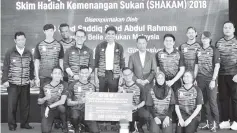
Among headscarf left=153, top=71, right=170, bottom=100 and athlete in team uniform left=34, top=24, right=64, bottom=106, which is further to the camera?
athlete in team uniform left=34, top=24, right=64, bottom=106

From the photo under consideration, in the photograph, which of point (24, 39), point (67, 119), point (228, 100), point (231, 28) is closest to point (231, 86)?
point (228, 100)

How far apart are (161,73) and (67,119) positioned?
1.61 meters

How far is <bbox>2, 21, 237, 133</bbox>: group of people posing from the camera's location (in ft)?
18.7

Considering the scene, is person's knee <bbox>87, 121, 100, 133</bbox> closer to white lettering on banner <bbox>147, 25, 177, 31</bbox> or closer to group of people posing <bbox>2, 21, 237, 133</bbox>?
group of people posing <bbox>2, 21, 237, 133</bbox>

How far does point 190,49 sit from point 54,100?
2256 mm

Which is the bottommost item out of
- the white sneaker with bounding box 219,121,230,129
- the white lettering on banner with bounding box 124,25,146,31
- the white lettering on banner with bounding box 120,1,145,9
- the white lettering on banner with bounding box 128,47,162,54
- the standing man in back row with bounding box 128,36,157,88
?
the white sneaker with bounding box 219,121,230,129

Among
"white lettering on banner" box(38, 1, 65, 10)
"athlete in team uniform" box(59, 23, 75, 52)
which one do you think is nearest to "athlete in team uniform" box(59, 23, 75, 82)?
"athlete in team uniform" box(59, 23, 75, 52)

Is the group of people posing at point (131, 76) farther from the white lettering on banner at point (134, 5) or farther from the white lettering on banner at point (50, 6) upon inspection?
the white lettering on banner at point (134, 5)

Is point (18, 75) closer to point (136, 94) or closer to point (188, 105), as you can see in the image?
point (136, 94)

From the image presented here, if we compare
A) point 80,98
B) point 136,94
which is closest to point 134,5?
point 136,94

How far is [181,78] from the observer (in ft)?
20.2

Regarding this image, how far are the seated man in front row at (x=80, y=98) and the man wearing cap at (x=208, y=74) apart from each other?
170 cm

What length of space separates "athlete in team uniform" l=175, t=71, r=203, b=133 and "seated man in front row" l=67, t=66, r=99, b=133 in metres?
1.24

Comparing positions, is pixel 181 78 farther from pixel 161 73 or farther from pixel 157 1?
pixel 157 1
